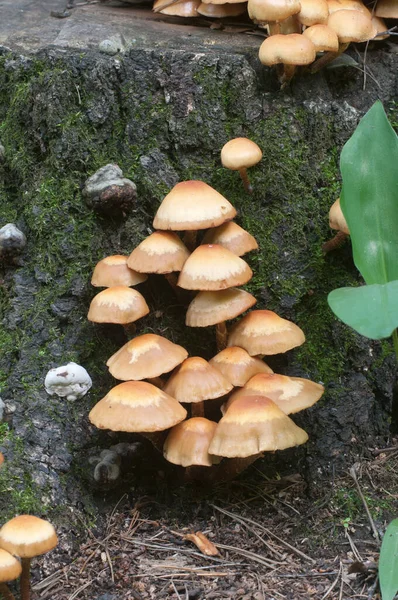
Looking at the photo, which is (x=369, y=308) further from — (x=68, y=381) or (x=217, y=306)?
(x=68, y=381)

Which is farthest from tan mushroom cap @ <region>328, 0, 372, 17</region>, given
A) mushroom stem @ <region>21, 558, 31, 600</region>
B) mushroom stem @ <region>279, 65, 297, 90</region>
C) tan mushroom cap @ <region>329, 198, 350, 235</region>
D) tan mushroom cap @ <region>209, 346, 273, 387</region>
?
mushroom stem @ <region>21, 558, 31, 600</region>

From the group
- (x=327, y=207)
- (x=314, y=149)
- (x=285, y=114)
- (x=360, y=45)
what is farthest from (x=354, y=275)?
(x=360, y=45)

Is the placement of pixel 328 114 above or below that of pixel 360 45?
below

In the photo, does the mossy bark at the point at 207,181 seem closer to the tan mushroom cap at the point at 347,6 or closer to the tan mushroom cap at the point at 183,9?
the tan mushroom cap at the point at 347,6

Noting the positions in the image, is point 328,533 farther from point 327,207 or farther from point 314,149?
point 314,149

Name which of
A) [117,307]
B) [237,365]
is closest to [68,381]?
[117,307]

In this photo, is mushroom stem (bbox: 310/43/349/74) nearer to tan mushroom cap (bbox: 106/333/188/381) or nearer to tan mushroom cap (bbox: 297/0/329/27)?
tan mushroom cap (bbox: 297/0/329/27)

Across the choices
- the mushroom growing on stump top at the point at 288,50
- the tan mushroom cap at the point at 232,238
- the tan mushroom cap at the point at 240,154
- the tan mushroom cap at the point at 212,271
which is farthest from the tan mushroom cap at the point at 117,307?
the mushroom growing on stump top at the point at 288,50
